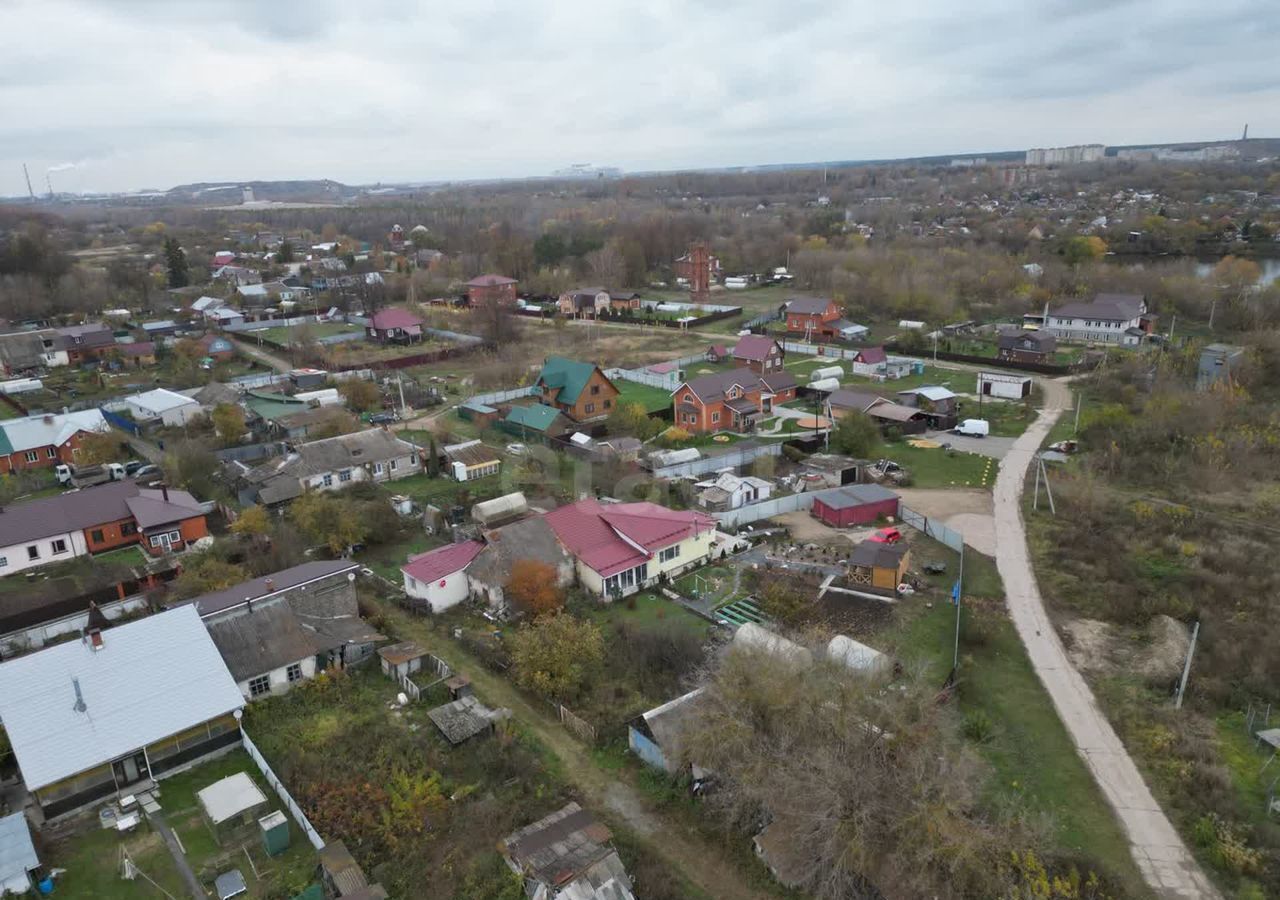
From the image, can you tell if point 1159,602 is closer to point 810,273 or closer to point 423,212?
point 810,273

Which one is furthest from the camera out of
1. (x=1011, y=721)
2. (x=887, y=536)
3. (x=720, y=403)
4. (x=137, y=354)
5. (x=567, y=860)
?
(x=137, y=354)

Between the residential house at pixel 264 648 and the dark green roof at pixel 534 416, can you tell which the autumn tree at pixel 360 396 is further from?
the residential house at pixel 264 648

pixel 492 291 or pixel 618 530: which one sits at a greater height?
pixel 492 291

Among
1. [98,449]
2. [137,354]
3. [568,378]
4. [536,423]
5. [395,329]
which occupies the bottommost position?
[536,423]

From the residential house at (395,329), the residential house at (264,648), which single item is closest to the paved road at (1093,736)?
the residential house at (264,648)

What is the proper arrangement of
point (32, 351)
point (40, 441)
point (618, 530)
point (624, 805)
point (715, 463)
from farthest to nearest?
point (32, 351) → point (40, 441) → point (715, 463) → point (618, 530) → point (624, 805)

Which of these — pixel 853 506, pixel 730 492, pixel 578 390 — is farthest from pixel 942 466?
pixel 578 390

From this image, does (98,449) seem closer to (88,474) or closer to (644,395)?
(88,474)
